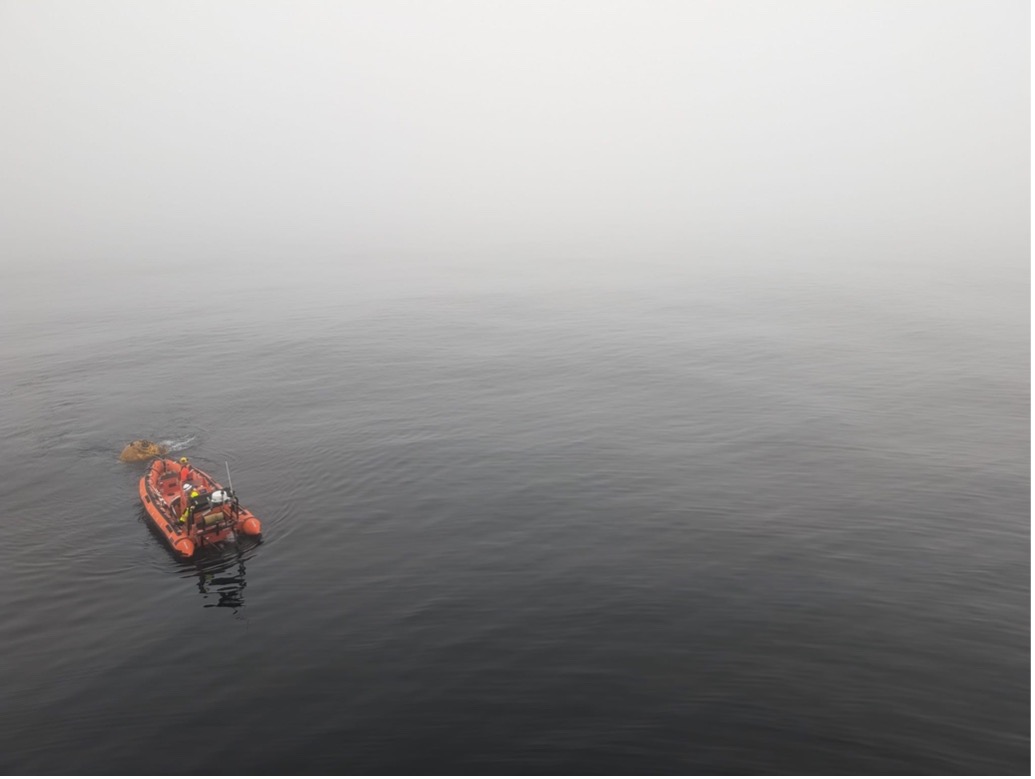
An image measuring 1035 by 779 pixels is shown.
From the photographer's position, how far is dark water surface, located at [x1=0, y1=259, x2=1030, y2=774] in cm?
2016

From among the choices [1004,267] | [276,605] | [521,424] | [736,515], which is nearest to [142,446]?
[276,605]

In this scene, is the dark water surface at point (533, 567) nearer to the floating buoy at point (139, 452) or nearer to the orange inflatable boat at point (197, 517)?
the orange inflatable boat at point (197, 517)

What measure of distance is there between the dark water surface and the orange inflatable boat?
104 centimetres

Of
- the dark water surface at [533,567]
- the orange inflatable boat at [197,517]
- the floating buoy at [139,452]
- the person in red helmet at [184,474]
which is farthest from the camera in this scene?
the floating buoy at [139,452]

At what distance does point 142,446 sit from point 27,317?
57.7 meters

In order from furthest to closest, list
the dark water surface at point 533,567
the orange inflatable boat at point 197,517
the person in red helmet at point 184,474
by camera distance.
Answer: the person in red helmet at point 184,474 < the orange inflatable boat at point 197,517 < the dark water surface at point 533,567

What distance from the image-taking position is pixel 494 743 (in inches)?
776

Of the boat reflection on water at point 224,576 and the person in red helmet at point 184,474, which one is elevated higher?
the person in red helmet at point 184,474

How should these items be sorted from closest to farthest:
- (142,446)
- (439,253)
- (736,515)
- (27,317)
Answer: (736,515), (142,446), (27,317), (439,253)

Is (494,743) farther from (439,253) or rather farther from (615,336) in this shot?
(439,253)

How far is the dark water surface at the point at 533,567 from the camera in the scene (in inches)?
794

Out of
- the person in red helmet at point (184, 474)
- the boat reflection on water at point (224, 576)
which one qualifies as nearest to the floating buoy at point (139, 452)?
the person in red helmet at point (184, 474)

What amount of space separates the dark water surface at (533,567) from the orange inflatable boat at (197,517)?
40.9 inches

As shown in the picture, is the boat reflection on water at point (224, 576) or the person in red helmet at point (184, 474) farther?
the person in red helmet at point (184, 474)
